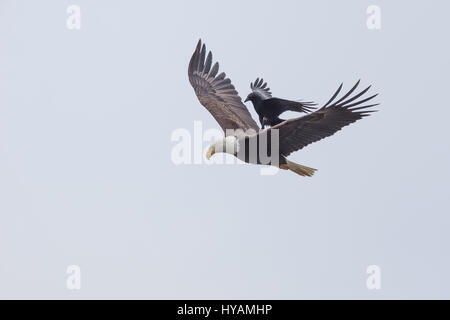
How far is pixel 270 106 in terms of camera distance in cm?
1477

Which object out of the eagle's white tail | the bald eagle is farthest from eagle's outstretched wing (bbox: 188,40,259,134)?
the eagle's white tail

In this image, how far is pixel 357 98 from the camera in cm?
1205

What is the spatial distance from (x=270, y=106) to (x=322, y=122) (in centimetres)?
253

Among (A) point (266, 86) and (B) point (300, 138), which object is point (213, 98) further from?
(B) point (300, 138)

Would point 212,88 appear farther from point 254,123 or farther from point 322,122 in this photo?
point 322,122

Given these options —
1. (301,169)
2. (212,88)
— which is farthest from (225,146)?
(212,88)

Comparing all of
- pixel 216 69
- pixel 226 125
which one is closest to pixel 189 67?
pixel 216 69

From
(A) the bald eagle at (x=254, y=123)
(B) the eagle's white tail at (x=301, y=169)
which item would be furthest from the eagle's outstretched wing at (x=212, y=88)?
(B) the eagle's white tail at (x=301, y=169)

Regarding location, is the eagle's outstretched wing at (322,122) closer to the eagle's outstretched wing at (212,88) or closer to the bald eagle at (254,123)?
the bald eagle at (254,123)

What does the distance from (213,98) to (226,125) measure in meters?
0.78

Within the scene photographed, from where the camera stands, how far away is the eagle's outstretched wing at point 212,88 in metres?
14.9

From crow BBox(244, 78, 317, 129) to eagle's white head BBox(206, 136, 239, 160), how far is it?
1210 mm

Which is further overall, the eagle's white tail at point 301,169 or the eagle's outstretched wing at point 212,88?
the eagle's outstretched wing at point 212,88

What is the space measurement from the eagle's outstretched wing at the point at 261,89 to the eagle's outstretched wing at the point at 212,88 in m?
0.34
